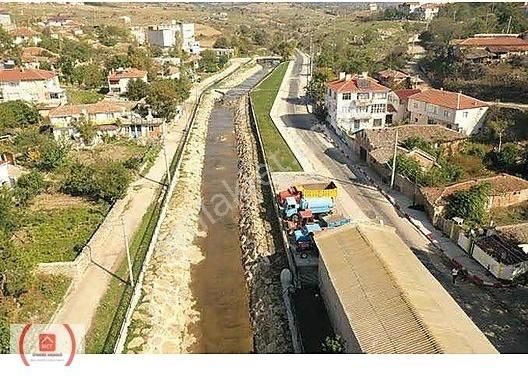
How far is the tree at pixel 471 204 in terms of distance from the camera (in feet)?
76.8

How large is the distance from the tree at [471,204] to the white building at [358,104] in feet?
56.3

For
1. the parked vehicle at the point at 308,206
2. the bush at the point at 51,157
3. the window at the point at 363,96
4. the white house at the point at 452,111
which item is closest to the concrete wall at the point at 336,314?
the parked vehicle at the point at 308,206

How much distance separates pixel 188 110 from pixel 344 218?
35.4m

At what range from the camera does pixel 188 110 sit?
55.3 metres

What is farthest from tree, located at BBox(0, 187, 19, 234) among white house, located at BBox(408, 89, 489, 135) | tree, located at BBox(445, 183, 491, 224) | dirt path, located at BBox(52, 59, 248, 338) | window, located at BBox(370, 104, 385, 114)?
white house, located at BBox(408, 89, 489, 135)

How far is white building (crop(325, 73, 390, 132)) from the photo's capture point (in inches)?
1599

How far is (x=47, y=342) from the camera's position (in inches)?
626

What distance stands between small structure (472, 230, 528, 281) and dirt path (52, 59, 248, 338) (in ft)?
51.7

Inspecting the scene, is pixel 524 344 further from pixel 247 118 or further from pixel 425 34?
pixel 425 34

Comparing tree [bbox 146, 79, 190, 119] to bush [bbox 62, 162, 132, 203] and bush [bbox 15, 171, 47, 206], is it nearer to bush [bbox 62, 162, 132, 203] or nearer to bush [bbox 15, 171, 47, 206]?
bush [bbox 62, 162, 132, 203]

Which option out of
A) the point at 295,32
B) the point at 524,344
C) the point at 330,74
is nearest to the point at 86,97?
the point at 330,74

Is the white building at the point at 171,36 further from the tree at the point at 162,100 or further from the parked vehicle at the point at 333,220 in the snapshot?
the parked vehicle at the point at 333,220

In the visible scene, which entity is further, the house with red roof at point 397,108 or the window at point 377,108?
the house with red roof at point 397,108

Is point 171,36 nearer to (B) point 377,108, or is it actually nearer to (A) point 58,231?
(B) point 377,108
